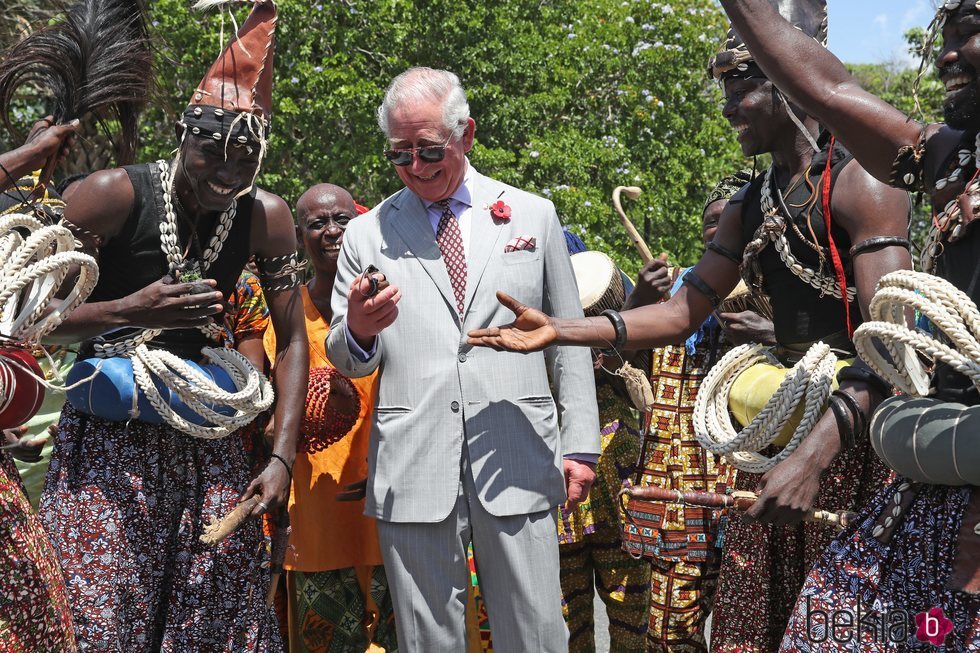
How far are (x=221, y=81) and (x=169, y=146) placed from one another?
32.7ft

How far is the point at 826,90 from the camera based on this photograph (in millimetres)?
2975

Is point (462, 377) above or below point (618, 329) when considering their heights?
below

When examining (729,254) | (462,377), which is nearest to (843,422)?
(729,254)

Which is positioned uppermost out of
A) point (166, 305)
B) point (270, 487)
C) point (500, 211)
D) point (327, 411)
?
point (500, 211)

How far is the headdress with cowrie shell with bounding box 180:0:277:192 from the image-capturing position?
4.25m

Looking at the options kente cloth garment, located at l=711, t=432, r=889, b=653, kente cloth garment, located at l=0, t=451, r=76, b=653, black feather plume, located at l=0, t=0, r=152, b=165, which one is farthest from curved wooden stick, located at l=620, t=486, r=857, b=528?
black feather plume, located at l=0, t=0, r=152, b=165

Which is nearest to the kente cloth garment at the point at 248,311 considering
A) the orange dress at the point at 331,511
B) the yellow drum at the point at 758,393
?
the orange dress at the point at 331,511

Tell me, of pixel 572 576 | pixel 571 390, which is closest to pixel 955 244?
pixel 571 390

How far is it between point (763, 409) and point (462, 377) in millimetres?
1017

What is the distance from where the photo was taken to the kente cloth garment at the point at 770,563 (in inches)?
148

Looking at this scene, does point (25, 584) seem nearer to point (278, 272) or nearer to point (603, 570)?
point (278, 272)

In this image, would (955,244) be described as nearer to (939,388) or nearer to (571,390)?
(939,388)

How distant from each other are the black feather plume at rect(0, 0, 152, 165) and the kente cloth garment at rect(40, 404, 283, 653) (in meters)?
1.13

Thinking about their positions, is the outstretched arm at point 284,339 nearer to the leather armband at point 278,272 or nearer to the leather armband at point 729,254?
the leather armband at point 278,272
